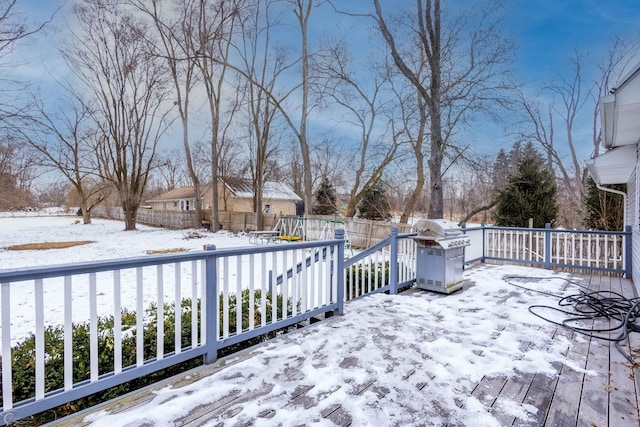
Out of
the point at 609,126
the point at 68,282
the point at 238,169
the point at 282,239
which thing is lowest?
the point at 282,239

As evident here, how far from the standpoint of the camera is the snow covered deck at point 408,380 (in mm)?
1901

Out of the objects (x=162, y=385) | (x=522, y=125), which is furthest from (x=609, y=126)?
(x=522, y=125)

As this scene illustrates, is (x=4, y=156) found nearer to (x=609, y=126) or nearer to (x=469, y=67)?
(x=609, y=126)

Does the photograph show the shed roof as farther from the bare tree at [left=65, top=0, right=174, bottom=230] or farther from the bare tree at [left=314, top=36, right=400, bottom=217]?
the bare tree at [left=314, top=36, right=400, bottom=217]

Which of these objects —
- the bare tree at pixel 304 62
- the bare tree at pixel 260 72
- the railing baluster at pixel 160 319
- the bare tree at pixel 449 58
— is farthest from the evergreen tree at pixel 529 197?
the railing baluster at pixel 160 319

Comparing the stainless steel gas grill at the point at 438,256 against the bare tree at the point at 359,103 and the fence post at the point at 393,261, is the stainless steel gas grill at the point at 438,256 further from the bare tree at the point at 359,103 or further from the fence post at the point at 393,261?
the bare tree at the point at 359,103

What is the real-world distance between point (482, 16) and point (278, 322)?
10.3m

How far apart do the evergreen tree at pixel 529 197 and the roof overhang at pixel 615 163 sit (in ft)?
14.4

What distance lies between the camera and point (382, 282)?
4.89 meters

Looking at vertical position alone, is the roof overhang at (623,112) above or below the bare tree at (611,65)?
below

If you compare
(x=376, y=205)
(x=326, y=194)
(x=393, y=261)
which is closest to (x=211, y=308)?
(x=393, y=261)

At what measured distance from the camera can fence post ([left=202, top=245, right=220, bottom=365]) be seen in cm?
250

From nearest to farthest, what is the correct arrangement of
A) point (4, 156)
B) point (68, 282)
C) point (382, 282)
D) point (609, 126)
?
point (68, 282) → point (609, 126) → point (382, 282) → point (4, 156)

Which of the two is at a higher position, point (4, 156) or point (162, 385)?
point (4, 156)
